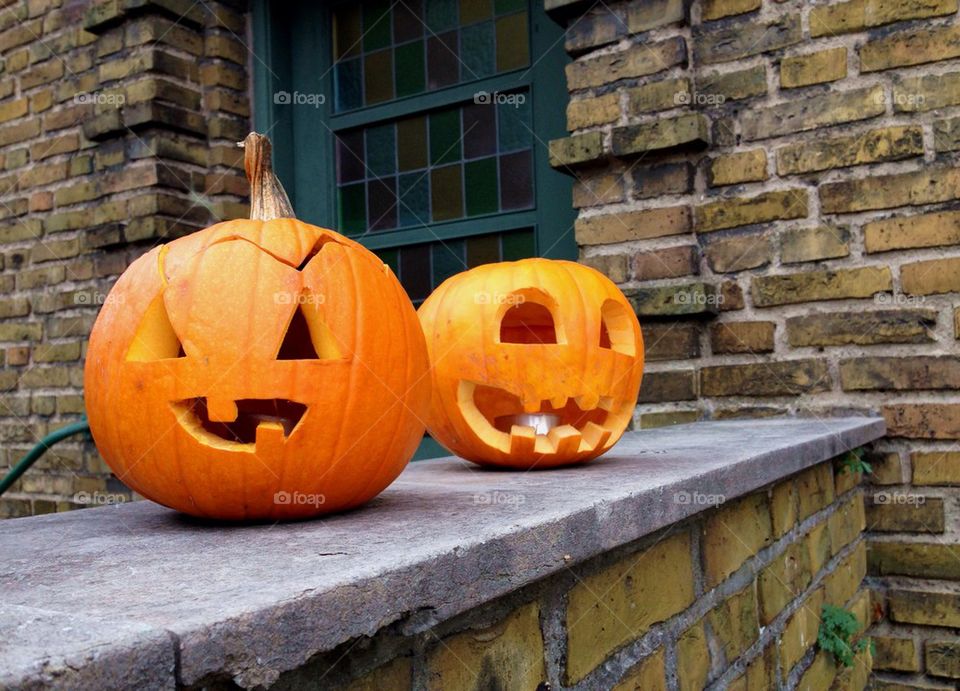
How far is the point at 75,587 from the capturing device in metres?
0.71

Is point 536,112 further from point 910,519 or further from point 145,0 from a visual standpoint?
point 910,519

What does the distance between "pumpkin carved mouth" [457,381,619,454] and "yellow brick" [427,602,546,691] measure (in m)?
0.54

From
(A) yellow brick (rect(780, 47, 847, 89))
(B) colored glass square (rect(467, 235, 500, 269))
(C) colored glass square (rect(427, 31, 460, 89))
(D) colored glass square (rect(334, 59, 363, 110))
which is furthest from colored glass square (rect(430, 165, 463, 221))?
(A) yellow brick (rect(780, 47, 847, 89))

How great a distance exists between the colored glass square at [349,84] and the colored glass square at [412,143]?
255 mm

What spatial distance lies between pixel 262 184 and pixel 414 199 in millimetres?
2141

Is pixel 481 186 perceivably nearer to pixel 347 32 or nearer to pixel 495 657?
pixel 347 32

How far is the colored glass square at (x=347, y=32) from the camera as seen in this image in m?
3.49

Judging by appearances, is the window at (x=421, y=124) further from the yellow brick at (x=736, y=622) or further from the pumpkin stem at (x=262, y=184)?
the pumpkin stem at (x=262, y=184)

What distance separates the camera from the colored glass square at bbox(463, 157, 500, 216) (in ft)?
10.3

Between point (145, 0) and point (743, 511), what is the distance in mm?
2961

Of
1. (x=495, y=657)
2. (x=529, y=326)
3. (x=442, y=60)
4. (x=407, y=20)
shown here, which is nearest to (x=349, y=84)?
(x=407, y=20)

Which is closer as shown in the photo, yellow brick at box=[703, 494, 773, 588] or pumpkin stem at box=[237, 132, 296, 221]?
pumpkin stem at box=[237, 132, 296, 221]

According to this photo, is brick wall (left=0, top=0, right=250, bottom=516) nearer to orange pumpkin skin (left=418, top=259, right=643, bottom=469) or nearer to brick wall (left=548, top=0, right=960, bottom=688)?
brick wall (left=548, top=0, right=960, bottom=688)

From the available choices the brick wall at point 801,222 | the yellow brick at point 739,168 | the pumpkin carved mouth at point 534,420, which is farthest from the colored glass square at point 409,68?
the pumpkin carved mouth at point 534,420
